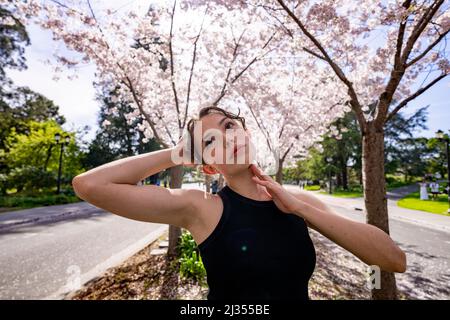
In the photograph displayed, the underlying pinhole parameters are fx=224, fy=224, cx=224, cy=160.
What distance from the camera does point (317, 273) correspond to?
17.3 ft

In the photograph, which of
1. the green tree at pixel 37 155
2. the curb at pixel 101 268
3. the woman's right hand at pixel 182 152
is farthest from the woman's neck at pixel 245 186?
the green tree at pixel 37 155

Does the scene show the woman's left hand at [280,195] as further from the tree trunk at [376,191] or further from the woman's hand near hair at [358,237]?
the tree trunk at [376,191]

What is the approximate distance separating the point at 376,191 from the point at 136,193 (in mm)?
3220

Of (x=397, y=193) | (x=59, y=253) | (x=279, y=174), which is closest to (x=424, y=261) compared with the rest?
(x=279, y=174)

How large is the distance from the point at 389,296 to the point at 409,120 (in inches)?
1728

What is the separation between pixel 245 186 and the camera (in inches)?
57.9

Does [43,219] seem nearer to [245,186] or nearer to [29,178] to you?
[29,178]

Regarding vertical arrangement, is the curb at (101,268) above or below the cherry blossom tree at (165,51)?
below

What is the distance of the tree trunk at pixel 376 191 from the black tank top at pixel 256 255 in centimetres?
231

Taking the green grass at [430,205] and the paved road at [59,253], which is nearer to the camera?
the paved road at [59,253]

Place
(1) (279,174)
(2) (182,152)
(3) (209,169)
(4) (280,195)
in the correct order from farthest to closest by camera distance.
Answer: (1) (279,174), (3) (209,169), (2) (182,152), (4) (280,195)

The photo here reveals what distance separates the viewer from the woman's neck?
1.46m

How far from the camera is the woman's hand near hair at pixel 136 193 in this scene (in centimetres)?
117
